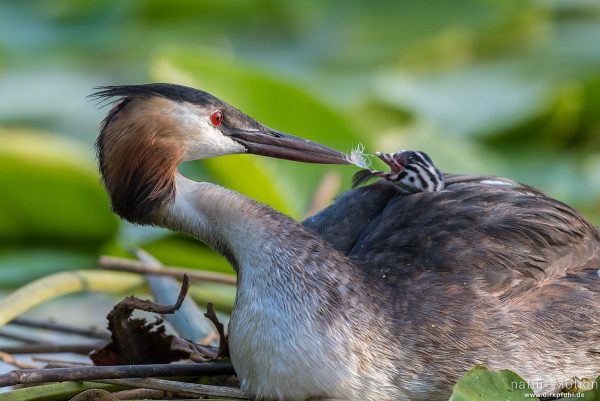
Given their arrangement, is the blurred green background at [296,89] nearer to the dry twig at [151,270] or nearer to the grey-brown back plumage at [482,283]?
the dry twig at [151,270]

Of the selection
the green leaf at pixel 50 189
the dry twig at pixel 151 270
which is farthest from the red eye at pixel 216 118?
the green leaf at pixel 50 189

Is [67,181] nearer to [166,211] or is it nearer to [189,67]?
[189,67]

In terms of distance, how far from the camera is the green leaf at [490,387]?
363cm

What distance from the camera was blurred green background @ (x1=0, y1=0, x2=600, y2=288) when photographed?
6.30 m

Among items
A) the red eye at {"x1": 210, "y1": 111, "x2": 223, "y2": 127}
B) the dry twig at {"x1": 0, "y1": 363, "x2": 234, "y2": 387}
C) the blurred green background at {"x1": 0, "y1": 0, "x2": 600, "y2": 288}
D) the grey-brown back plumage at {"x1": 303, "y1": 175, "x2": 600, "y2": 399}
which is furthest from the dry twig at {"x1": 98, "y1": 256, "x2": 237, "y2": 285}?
the red eye at {"x1": 210, "y1": 111, "x2": 223, "y2": 127}

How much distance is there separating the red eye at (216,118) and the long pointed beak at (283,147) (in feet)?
0.19

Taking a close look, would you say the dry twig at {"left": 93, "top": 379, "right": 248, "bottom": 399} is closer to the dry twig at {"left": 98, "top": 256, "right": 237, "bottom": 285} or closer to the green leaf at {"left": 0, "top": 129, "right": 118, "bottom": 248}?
the dry twig at {"left": 98, "top": 256, "right": 237, "bottom": 285}

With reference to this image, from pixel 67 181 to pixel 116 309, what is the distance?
214 cm

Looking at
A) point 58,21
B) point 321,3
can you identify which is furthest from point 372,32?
point 58,21

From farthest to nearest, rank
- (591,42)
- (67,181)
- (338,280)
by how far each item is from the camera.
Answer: (591,42), (67,181), (338,280)

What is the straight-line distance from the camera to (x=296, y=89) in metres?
6.27

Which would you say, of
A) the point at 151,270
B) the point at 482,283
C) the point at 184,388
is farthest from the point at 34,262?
the point at 482,283

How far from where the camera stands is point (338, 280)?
4082 millimetres

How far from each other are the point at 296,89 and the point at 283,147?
1.91m
